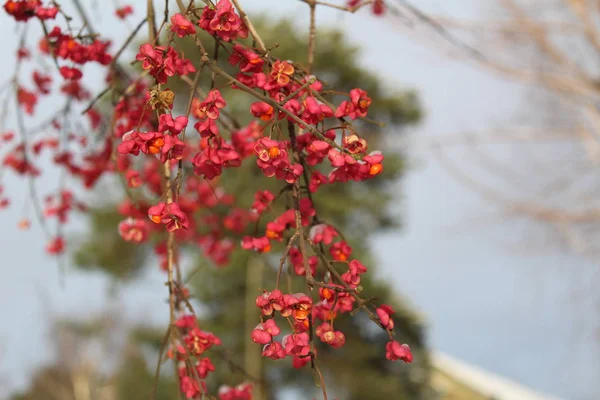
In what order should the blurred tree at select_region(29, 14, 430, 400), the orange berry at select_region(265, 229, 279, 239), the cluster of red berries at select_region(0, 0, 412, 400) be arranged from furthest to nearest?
the blurred tree at select_region(29, 14, 430, 400) < the orange berry at select_region(265, 229, 279, 239) < the cluster of red berries at select_region(0, 0, 412, 400)

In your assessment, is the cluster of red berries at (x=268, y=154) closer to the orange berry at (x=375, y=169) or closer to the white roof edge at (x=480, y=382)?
the orange berry at (x=375, y=169)

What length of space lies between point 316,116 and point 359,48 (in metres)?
8.44

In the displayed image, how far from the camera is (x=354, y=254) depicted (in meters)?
5.52

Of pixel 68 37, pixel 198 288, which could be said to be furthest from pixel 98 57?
pixel 198 288

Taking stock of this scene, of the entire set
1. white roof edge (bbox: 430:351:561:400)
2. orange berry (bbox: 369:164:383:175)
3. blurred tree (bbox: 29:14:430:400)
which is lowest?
white roof edge (bbox: 430:351:561:400)

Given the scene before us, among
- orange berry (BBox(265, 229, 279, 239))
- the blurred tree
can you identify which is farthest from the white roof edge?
orange berry (BBox(265, 229, 279, 239))

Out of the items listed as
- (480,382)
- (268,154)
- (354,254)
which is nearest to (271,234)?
(268,154)

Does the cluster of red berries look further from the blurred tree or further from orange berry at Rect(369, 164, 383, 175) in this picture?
the blurred tree

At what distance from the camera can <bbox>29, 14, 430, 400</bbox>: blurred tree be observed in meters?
6.46

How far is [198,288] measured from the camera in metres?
7.10

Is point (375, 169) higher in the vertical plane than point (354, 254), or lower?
higher

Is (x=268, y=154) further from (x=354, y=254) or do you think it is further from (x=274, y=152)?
(x=354, y=254)

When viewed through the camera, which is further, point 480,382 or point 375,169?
point 480,382

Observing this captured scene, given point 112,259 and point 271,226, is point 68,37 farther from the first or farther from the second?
point 112,259
